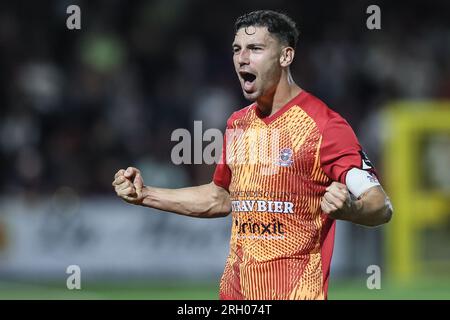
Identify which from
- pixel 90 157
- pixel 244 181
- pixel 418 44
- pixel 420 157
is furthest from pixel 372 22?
pixel 244 181

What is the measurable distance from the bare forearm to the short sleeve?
3.00 ft

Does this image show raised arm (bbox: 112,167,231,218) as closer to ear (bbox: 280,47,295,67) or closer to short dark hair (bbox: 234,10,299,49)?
ear (bbox: 280,47,295,67)

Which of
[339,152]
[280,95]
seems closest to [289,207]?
[339,152]

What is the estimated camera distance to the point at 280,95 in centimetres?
618

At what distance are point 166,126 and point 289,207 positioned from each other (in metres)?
10.4

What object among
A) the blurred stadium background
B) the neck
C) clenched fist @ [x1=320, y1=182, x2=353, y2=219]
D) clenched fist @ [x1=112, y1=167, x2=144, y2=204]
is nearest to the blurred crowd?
the blurred stadium background

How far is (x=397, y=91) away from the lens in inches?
674

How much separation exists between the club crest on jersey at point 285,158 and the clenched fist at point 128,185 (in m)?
0.88

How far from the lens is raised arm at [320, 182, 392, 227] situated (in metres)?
5.26

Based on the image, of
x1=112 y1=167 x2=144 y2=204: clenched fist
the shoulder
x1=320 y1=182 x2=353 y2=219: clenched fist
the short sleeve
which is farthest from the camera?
x1=112 y1=167 x2=144 y2=204: clenched fist

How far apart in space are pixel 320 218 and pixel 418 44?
1227 centimetres

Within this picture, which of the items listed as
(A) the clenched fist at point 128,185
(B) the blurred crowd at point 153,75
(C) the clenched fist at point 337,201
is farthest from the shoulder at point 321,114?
(B) the blurred crowd at point 153,75

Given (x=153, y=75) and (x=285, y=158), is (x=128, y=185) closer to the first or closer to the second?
(x=285, y=158)

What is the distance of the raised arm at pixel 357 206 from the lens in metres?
5.26
